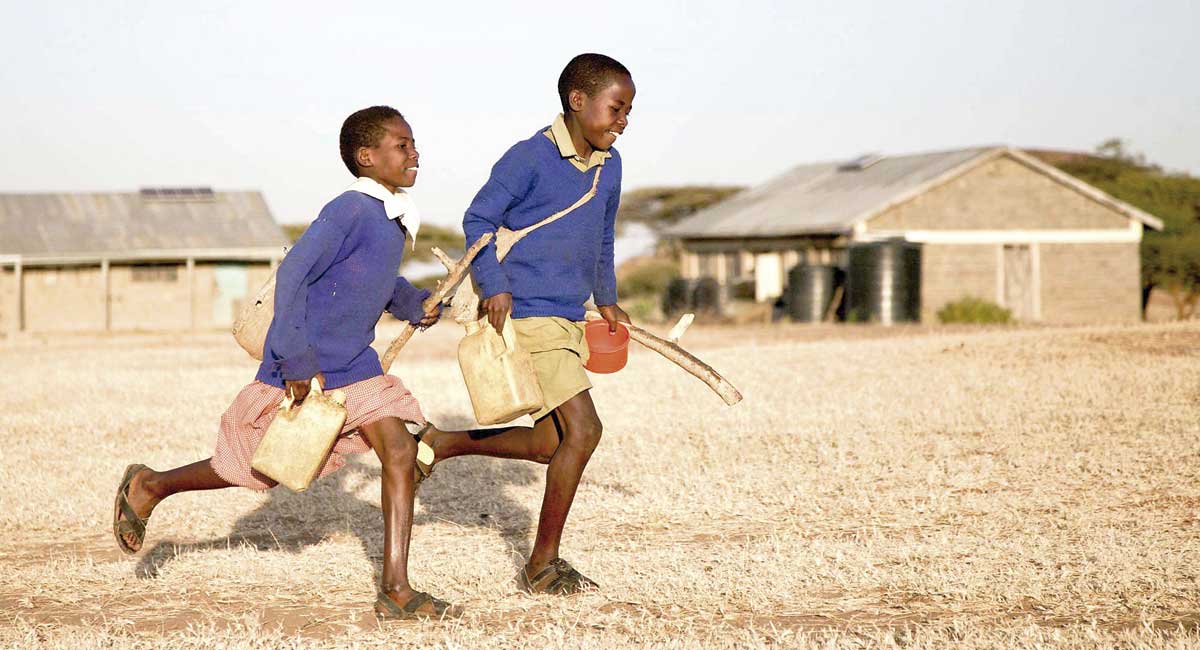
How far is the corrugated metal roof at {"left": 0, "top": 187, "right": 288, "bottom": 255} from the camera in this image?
1401 inches

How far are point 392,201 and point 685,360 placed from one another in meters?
1.42

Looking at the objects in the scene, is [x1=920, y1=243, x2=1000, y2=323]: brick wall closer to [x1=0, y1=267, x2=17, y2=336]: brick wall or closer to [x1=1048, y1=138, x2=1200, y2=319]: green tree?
[x1=1048, y1=138, x2=1200, y2=319]: green tree

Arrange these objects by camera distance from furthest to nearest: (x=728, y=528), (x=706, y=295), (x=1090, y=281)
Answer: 1. (x=706, y=295)
2. (x=1090, y=281)
3. (x=728, y=528)

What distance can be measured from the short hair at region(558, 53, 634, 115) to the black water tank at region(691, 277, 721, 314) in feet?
82.9

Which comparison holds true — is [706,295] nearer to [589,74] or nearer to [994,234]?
[994,234]

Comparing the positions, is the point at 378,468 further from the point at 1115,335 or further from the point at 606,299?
the point at 1115,335

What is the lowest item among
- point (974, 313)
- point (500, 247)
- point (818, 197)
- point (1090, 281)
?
point (974, 313)

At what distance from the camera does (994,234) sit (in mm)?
30125

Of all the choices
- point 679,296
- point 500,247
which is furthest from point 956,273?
point 500,247

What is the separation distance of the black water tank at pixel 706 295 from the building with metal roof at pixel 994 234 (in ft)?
4.18

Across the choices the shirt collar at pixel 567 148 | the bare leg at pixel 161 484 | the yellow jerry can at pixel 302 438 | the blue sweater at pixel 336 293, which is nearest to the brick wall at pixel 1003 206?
the shirt collar at pixel 567 148

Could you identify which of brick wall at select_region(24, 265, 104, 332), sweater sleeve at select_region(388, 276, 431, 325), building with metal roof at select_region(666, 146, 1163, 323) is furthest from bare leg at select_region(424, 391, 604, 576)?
brick wall at select_region(24, 265, 104, 332)

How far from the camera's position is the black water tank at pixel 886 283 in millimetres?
25594

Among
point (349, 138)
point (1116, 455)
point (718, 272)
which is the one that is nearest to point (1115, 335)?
point (1116, 455)
